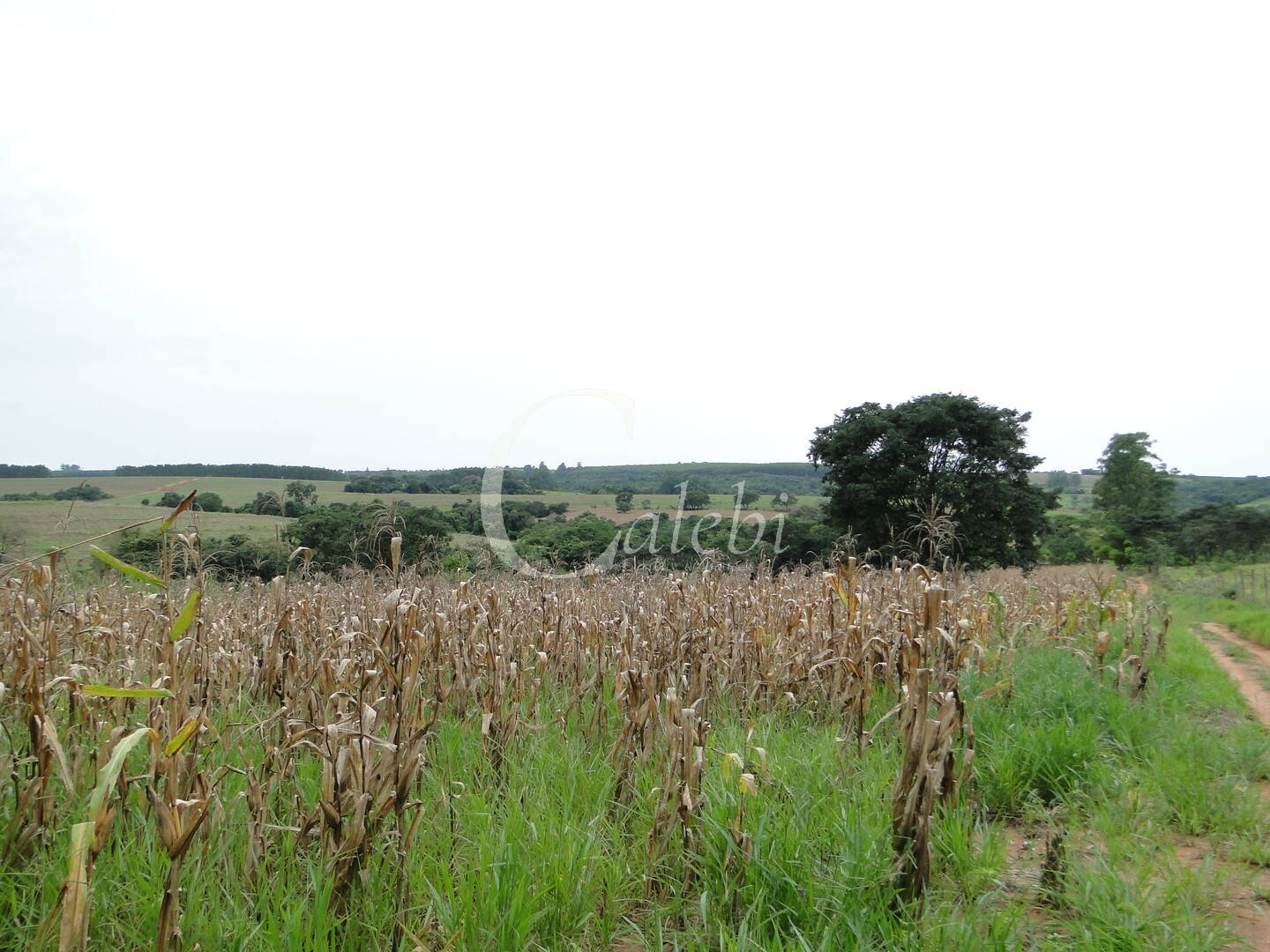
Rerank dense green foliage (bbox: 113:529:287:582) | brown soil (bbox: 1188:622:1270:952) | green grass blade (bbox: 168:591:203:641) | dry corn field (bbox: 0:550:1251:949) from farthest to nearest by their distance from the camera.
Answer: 1. dense green foliage (bbox: 113:529:287:582)
2. brown soil (bbox: 1188:622:1270:952)
3. dry corn field (bbox: 0:550:1251:949)
4. green grass blade (bbox: 168:591:203:641)

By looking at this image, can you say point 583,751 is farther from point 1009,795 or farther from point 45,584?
point 45,584

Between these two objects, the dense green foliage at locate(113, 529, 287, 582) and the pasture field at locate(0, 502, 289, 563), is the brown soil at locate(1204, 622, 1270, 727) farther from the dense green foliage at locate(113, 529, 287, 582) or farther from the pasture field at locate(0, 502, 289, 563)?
the dense green foliage at locate(113, 529, 287, 582)

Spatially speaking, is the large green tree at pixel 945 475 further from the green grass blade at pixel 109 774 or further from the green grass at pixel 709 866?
the green grass blade at pixel 109 774

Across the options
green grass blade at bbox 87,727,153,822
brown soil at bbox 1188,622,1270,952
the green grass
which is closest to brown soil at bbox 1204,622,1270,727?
brown soil at bbox 1188,622,1270,952

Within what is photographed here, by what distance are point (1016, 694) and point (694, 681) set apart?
2488mm

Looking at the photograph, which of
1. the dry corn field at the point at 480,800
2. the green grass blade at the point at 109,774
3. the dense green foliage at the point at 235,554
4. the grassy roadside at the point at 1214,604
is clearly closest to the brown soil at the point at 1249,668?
the grassy roadside at the point at 1214,604

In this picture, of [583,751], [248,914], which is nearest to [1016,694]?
[583,751]

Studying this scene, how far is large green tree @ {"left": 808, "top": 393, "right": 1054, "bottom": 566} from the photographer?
2942cm

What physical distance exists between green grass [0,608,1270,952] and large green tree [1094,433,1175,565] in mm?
42326

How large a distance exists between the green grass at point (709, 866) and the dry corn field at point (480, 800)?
15 millimetres

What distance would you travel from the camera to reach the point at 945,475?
30016mm

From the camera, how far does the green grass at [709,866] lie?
2.49m

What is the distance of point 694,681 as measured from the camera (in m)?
5.04

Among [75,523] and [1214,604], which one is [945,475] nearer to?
[1214,604]
